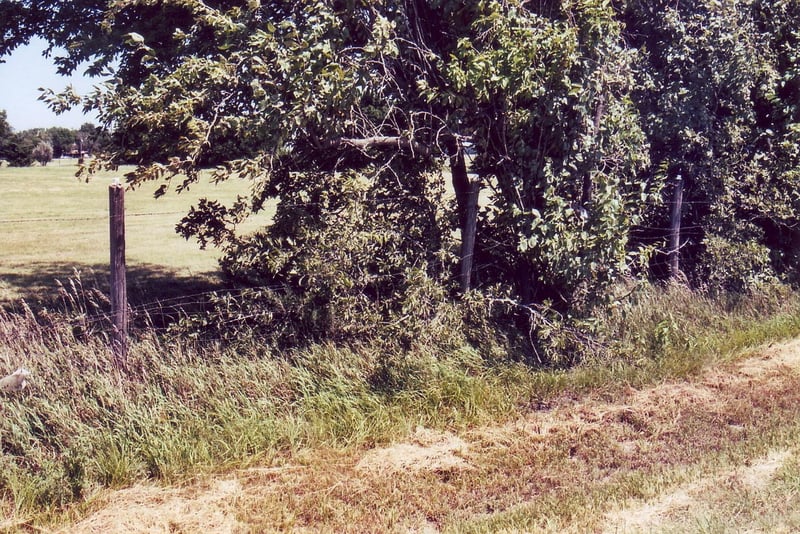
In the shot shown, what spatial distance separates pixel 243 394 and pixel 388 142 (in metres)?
2.57

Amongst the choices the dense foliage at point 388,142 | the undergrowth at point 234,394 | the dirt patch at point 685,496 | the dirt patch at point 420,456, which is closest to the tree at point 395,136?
the dense foliage at point 388,142

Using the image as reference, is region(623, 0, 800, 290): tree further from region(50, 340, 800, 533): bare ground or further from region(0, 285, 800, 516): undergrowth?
region(50, 340, 800, 533): bare ground

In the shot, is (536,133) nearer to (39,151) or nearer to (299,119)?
(299,119)

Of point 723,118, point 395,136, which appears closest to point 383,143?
point 395,136

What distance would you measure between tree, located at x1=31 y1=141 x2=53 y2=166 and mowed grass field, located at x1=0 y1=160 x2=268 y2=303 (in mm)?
24806

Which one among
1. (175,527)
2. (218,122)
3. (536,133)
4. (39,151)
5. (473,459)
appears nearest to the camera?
(175,527)

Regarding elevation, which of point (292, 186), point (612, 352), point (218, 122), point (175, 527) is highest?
point (218, 122)

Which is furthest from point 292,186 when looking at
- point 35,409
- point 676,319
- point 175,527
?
point 676,319

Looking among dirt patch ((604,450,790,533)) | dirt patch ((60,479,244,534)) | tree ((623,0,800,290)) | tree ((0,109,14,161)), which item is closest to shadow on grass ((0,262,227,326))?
dirt patch ((60,479,244,534))

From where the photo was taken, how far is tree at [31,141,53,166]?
166ft

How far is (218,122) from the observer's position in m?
5.72

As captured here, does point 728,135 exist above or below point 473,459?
above

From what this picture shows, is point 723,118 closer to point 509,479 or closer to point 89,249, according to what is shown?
point 509,479

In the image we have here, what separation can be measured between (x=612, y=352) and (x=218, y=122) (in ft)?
13.6
